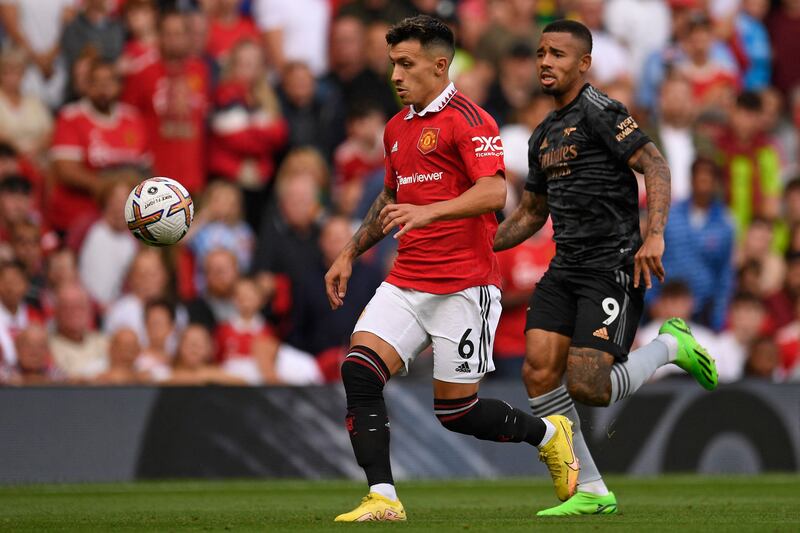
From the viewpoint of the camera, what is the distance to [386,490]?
741cm

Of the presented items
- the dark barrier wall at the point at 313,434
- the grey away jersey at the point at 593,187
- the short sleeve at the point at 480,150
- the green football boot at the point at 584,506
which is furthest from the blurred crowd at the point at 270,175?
the short sleeve at the point at 480,150

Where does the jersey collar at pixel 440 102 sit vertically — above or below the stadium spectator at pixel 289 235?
above

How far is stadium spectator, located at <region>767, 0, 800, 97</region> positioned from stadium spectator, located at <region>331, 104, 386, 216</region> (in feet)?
18.4

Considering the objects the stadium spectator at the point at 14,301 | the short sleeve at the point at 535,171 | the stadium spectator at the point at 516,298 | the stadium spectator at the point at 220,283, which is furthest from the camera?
the stadium spectator at the point at 220,283

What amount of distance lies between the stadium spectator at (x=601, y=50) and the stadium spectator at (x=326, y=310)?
424cm

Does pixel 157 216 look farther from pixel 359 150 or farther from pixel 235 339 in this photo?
pixel 359 150

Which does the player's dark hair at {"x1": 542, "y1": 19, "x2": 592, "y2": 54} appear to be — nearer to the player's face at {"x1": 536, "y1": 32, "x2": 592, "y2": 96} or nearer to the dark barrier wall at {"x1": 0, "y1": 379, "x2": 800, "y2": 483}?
the player's face at {"x1": 536, "y1": 32, "x2": 592, "y2": 96}

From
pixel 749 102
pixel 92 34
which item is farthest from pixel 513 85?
pixel 92 34

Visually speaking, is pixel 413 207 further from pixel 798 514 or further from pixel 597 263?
pixel 798 514

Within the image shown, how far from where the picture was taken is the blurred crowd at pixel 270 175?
523 inches

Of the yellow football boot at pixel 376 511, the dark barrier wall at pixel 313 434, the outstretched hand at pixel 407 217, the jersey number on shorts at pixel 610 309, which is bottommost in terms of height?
the dark barrier wall at pixel 313 434

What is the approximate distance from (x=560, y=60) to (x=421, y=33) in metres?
0.88

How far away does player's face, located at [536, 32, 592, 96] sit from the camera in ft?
Result: 26.8

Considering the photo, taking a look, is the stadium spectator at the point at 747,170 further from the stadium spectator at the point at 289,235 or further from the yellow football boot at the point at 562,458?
the yellow football boot at the point at 562,458
